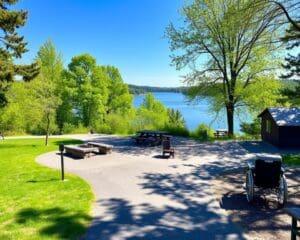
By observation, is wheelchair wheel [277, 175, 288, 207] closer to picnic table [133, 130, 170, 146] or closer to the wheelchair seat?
the wheelchair seat

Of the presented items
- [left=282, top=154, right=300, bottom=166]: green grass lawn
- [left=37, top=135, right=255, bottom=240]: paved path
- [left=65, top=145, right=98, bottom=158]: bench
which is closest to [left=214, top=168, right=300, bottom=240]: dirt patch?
[left=37, top=135, right=255, bottom=240]: paved path

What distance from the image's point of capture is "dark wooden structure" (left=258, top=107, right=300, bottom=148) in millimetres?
16844

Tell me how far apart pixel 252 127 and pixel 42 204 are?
Answer: 82.6 ft

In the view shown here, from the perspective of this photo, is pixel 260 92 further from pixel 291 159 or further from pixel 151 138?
pixel 151 138

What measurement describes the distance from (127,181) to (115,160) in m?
3.81

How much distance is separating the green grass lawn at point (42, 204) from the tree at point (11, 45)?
5.76 m

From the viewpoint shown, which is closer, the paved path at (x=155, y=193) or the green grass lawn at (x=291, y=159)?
the paved path at (x=155, y=193)

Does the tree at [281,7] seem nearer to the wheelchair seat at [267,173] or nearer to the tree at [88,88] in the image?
the wheelchair seat at [267,173]

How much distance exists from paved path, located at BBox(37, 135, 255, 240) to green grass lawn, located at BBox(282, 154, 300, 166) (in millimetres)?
1747

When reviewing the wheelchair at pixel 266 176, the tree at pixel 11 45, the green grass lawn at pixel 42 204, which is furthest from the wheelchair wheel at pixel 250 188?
the tree at pixel 11 45

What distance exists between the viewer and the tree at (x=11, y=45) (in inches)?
557

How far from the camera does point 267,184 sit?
748 cm

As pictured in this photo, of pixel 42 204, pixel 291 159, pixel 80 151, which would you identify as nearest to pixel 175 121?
pixel 291 159

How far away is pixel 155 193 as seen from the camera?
8.04 m
